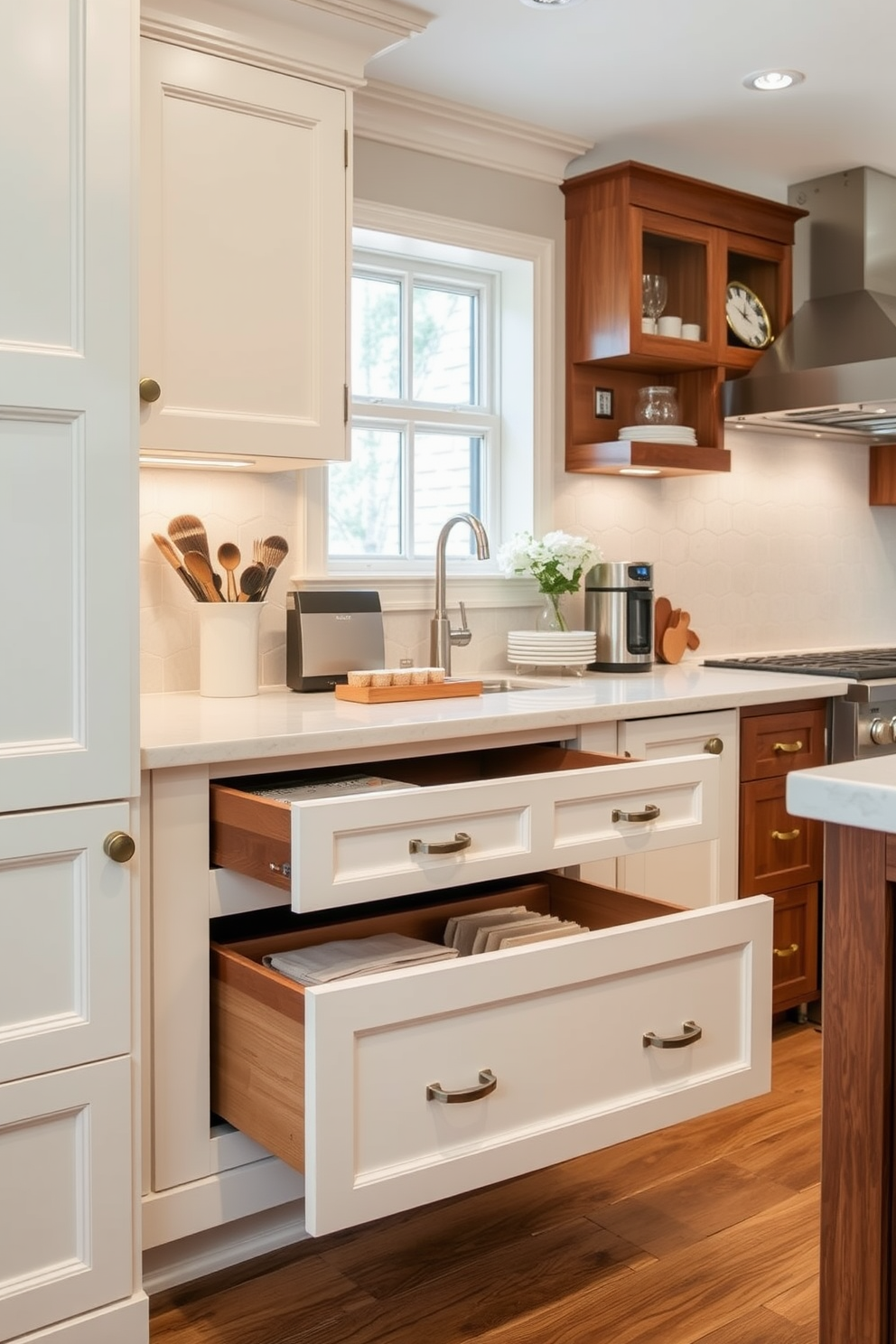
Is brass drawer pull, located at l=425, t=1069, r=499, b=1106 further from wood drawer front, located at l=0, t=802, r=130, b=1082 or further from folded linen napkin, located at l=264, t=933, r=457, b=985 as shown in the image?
wood drawer front, located at l=0, t=802, r=130, b=1082

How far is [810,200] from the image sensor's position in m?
3.85

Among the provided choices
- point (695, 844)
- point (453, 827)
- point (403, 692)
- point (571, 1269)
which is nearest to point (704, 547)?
point (695, 844)

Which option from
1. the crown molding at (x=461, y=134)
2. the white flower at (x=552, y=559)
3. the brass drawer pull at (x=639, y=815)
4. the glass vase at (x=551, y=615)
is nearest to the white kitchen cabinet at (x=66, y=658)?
the brass drawer pull at (x=639, y=815)

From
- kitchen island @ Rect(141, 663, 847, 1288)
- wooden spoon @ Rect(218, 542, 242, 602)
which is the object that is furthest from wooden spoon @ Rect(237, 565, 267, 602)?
kitchen island @ Rect(141, 663, 847, 1288)

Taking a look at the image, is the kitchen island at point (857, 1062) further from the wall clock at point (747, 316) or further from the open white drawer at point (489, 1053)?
the wall clock at point (747, 316)

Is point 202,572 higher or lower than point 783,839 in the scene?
higher

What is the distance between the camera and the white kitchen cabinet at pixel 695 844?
2682mm

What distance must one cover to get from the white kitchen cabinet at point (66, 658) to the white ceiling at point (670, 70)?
3.76ft

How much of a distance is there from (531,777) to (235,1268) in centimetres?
96

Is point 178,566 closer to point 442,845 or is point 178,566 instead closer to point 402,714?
point 402,714

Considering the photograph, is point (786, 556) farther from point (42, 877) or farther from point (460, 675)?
point (42, 877)

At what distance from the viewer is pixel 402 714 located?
2312 millimetres

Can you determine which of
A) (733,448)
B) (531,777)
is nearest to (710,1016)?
(531,777)

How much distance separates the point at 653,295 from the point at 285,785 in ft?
6.20
